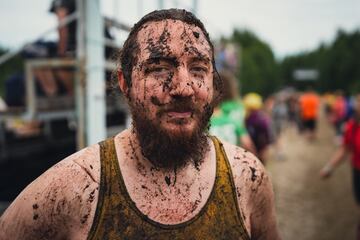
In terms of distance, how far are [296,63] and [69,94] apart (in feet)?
307

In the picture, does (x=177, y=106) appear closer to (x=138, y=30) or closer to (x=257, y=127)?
(x=138, y=30)

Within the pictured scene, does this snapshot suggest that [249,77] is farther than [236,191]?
Yes

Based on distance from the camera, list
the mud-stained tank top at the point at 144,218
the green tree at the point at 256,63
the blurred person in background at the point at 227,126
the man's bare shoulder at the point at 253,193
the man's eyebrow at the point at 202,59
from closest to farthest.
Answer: the mud-stained tank top at the point at 144,218, the man's eyebrow at the point at 202,59, the man's bare shoulder at the point at 253,193, the blurred person in background at the point at 227,126, the green tree at the point at 256,63

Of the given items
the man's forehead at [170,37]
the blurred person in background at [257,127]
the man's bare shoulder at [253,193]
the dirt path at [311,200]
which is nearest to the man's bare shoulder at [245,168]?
the man's bare shoulder at [253,193]

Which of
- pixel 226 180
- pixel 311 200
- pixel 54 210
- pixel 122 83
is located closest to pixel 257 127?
pixel 311 200

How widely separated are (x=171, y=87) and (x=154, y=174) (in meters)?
0.36

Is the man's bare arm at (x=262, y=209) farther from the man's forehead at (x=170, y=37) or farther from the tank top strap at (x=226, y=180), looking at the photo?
the man's forehead at (x=170, y=37)

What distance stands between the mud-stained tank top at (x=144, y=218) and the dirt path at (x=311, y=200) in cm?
369

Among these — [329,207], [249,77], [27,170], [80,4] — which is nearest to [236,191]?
[80,4]

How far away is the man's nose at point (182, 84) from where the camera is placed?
4.22 feet

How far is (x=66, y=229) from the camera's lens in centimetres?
128

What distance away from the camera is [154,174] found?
1.40 meters

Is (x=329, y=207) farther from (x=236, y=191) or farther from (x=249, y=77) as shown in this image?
(x=249, y=77)

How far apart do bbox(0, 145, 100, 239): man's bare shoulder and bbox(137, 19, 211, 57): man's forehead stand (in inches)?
21.7
